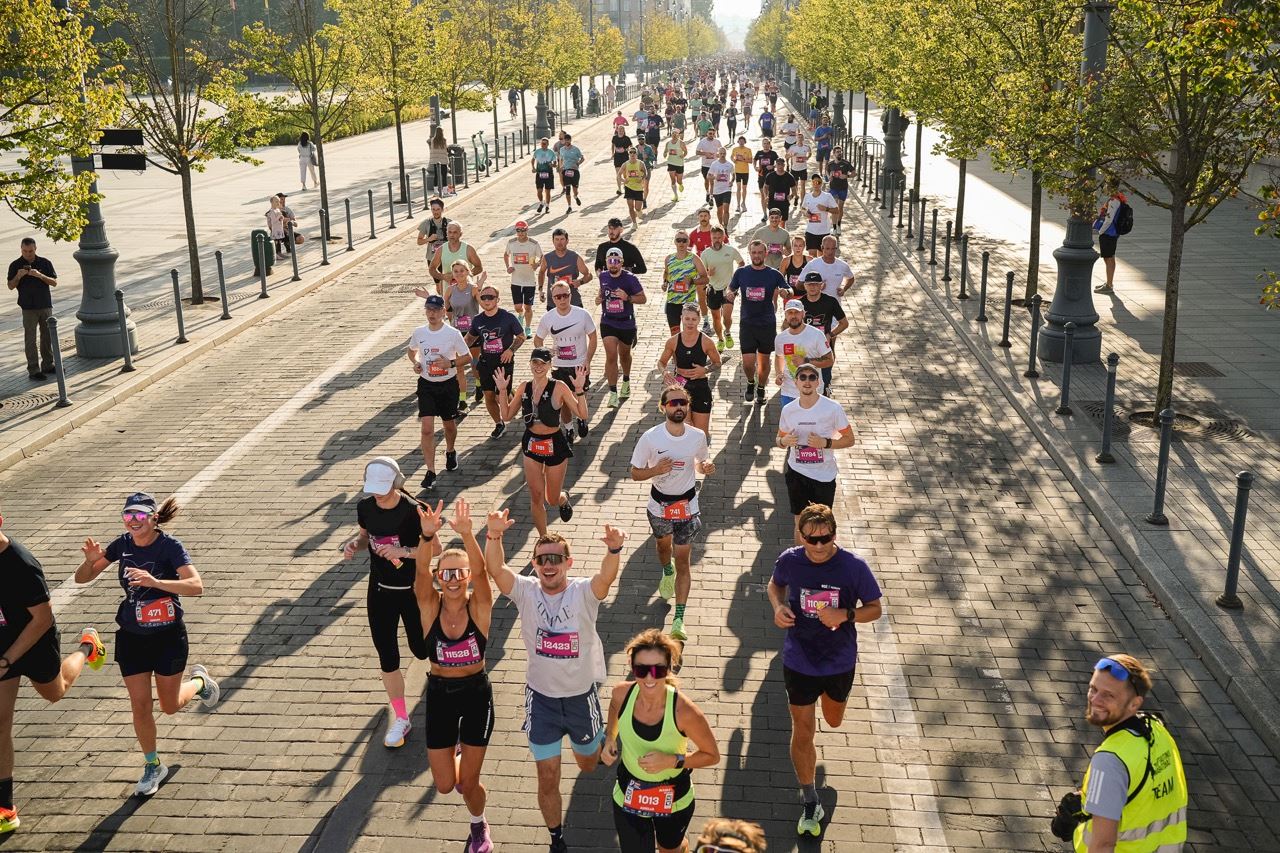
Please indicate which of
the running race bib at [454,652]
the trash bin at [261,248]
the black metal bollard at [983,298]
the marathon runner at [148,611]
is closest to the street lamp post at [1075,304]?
the black metal bollard at [983,298]

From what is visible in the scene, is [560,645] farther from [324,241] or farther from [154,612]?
[324,241]

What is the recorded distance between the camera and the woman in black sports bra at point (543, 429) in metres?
9.84

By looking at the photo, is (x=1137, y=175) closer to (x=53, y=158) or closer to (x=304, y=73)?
(x=53, y=158)

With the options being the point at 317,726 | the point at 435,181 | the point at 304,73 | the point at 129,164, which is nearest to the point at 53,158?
the point at 129,164

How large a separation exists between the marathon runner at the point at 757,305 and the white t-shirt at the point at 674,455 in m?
4.41

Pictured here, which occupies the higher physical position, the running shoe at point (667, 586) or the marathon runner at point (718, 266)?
the marathon runner at point (718, 266)

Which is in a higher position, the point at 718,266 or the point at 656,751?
the point at 718,266

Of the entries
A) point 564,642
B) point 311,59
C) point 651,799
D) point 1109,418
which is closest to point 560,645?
point 564,642

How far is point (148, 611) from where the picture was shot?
692 cm

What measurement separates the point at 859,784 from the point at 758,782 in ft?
1.97

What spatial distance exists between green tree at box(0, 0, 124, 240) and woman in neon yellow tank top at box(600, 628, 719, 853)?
33.4ft

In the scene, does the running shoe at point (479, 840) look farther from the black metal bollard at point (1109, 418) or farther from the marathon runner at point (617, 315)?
the marathon runner at point (617, 315)

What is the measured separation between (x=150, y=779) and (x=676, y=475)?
4.03 meters

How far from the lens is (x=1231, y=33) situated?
29.0 feet
